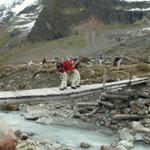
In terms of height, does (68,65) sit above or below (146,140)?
above

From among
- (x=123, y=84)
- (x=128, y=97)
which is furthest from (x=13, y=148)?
(x=123, y=84)

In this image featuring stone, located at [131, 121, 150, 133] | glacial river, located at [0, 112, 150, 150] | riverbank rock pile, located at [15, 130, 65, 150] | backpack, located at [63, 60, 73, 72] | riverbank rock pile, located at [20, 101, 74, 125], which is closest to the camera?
riverbank rock pile, located at [15, 130, 65, 150]

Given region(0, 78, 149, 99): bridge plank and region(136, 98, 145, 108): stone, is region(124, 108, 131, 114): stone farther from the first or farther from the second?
region(0, 78, 149, 99): bridge plank

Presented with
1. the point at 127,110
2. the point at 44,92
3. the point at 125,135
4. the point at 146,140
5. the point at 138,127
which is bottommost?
the point at 146,140

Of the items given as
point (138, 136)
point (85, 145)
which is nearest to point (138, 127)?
point (138, 136)

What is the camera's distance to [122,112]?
3180 centimetres

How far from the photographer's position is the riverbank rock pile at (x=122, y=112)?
2854 centimetres

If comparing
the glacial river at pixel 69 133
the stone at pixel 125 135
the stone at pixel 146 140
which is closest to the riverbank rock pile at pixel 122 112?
the stone at pixel 125 135

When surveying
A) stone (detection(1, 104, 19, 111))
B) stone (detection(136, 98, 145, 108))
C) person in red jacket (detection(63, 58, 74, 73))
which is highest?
person in red jacket (detection(63, 58, 74, 73))

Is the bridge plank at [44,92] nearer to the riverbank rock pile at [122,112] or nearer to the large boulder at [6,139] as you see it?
the riverbank rock pile at [122,112]

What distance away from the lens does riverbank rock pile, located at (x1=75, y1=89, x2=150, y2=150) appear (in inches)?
1124

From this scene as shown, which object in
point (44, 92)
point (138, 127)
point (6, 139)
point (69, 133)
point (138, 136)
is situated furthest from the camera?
point (44, 92)

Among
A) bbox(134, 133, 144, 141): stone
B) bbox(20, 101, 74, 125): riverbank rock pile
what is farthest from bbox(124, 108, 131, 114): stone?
bbox(134, 133, 144, 141): stone

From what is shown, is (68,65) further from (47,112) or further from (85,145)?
(85,145)
